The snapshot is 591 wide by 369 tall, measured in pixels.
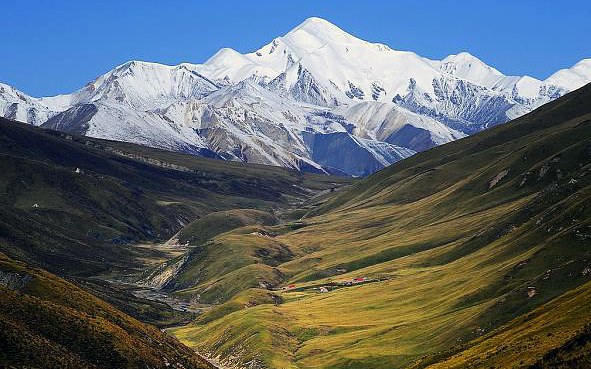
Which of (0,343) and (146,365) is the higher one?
(0,343)

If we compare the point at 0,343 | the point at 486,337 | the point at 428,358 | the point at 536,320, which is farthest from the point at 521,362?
the point at 0,343

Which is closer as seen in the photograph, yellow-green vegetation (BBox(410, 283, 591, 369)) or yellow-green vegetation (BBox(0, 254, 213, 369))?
yellow-green vegetation (BBox(410, 283, 591, 369))

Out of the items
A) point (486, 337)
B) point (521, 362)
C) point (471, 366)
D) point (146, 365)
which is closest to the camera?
point (521, 362)

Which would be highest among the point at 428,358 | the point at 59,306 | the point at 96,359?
the point at 59,306

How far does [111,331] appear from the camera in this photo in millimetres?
196125

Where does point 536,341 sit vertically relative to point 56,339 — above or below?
below

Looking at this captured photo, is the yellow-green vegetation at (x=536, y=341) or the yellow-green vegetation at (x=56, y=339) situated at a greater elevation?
the yellow-green vegetation at (x=56, y=339)

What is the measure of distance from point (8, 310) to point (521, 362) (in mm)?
110879

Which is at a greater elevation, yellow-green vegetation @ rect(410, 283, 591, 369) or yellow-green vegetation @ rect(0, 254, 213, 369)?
yellow-green vegetation @ rect(0, 254, 213, 369)

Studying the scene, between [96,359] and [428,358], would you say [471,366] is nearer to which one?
[428,358]

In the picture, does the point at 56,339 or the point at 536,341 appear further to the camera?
the point at 56,339

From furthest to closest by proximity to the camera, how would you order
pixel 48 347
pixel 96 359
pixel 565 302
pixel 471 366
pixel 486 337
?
pixel 96 359 < pixel 48 347 < pixel 486 337 < pixel 565 302 < pixel 471 366

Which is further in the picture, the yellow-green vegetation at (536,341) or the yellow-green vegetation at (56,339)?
the yellow-green vegetation at (56,339)

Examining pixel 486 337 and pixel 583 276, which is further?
pixel 583 276
